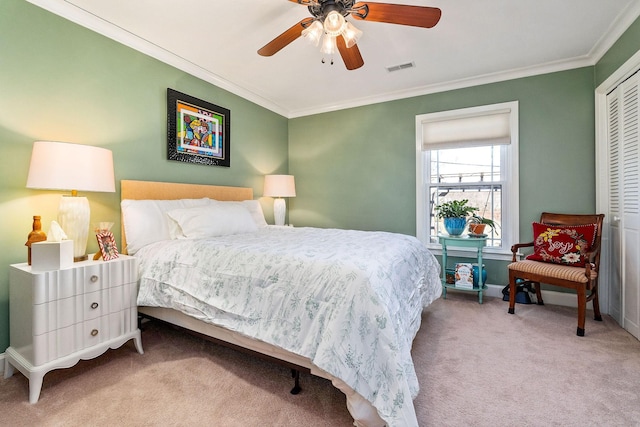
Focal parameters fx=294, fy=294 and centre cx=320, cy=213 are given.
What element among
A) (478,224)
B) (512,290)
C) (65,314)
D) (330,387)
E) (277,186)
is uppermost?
(277,186)

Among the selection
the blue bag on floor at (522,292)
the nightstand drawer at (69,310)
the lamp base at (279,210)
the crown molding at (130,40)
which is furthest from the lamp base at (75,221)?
the blue bag on floor at (522,292)

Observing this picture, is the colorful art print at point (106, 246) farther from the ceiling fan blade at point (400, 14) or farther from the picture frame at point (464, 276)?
the picture frame at point (464, 276)

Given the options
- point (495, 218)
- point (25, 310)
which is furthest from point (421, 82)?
point (25, 310)

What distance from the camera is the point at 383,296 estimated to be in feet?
4.65

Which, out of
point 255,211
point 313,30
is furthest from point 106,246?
point 313,30

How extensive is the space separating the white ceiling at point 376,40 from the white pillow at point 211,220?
4.96 feet

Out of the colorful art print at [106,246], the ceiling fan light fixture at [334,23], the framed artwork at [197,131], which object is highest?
the ceiling fan light fixture at [334,23]

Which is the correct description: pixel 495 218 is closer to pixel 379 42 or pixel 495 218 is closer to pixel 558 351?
pixel 558 351

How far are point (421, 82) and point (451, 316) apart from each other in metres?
2.65

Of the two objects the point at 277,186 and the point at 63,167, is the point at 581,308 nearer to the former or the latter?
the point at 277,186

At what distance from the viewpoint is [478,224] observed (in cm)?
326

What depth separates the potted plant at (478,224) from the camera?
3240mm

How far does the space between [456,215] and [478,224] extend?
25cm

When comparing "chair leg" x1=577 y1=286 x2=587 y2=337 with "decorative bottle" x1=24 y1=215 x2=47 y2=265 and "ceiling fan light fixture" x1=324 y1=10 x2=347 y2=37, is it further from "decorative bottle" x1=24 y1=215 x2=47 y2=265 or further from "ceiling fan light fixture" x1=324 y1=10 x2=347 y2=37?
"decorative bottle" x1=24 y1=215 x2=47 y2=265
